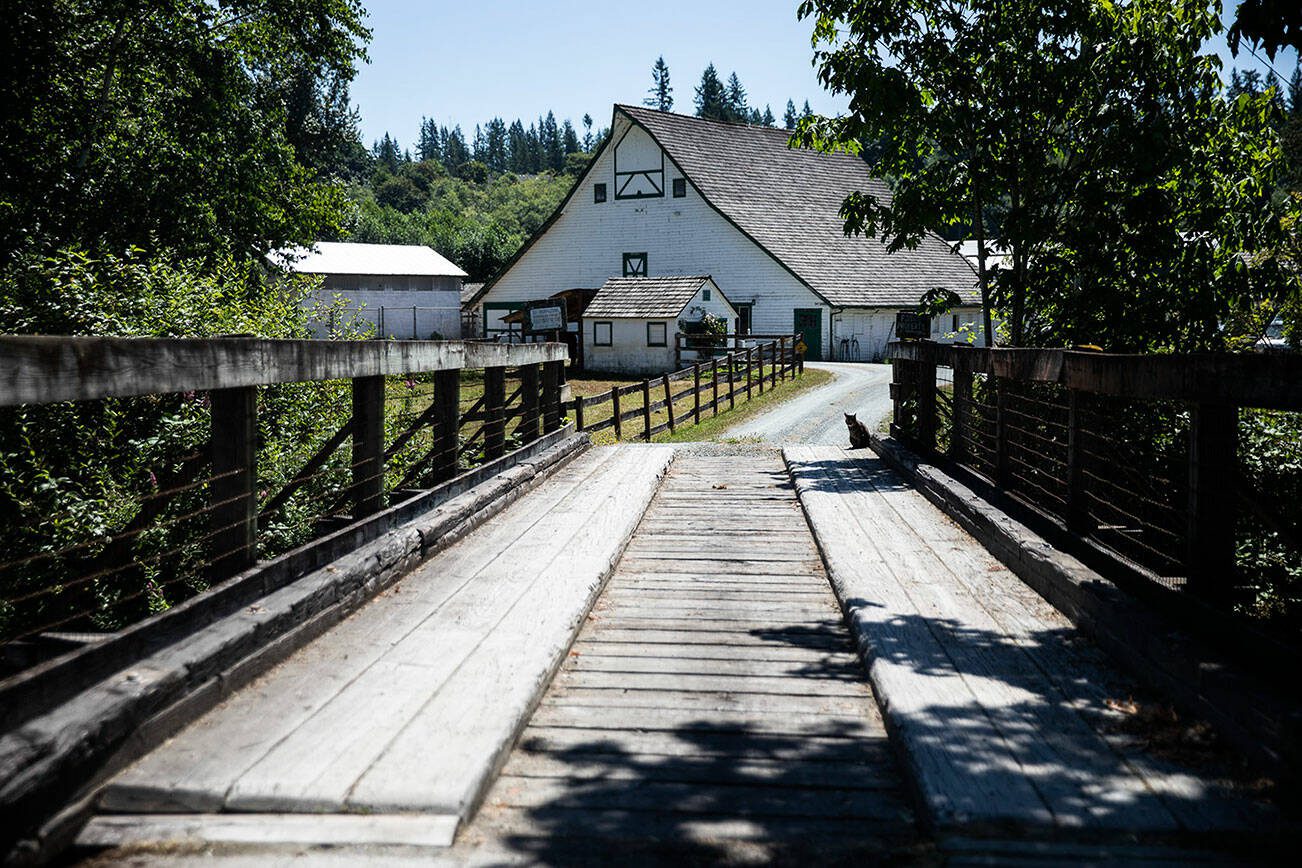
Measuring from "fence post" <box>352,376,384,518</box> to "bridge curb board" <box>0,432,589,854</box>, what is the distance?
0.26 metres

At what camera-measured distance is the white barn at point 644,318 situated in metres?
37.2

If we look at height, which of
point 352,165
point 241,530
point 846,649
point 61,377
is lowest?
point 846,649

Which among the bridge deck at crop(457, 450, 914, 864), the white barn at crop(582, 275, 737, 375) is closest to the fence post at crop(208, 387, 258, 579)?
the bridge deck at crop(457, 450, 914, 864)

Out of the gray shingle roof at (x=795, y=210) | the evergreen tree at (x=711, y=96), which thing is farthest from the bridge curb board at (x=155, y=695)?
the evergreen tree at (x=711, y=96)

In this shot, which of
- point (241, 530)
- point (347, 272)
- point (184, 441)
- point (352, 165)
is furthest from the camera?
point (352, 165)

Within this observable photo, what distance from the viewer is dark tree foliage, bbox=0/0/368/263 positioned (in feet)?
55.6

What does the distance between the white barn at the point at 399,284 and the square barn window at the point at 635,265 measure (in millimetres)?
18191

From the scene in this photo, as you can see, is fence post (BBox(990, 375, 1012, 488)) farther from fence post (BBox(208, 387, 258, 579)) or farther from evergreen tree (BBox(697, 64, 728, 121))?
evergreen tree (BBox(697, 64, 728, 121))

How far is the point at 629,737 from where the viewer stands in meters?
4.04

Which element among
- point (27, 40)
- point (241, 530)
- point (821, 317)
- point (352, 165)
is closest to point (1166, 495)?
point (241, 530)

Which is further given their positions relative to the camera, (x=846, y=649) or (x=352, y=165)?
(x=352, y=165)

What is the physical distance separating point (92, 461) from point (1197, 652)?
244 inches

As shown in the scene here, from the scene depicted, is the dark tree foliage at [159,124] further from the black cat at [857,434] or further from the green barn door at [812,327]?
the green barn door at [812,327]

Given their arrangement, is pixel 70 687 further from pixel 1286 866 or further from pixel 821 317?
pixel 821 317
